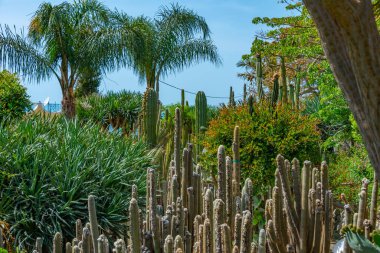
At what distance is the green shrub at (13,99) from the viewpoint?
63.7ft

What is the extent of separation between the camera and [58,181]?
749cm

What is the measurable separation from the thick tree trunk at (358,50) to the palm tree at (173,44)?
2200 cm

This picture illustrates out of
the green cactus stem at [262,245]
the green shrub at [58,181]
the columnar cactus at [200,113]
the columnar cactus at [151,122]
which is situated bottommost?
the green cactus stem at [262,245]

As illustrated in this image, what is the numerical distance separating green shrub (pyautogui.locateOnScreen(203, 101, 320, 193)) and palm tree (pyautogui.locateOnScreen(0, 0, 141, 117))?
14288 mm

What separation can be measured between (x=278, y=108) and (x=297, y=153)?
684 mm

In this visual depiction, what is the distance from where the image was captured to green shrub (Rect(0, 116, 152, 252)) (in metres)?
7.28

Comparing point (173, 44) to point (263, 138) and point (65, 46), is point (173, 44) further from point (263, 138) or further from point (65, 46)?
point (263, 138)

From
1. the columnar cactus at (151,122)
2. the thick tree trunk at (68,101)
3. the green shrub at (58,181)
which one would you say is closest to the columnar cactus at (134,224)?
the green shrub at (58,181)

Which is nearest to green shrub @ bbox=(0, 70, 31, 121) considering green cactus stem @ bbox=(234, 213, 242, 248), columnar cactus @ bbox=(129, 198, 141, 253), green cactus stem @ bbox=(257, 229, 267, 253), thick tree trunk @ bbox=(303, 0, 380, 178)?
columnar cactus @ bbox=(129, 198, 141, 253)

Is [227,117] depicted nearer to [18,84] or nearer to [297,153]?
[297,153]

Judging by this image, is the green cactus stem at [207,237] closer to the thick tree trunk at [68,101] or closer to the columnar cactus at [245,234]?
the columnar cactus at [245,234]

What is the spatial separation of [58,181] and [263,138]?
2.86 meters

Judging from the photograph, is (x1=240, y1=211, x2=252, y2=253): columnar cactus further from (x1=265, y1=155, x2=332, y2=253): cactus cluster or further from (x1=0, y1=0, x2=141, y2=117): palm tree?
(x1=0, y1=0, x2=141, y2=117): palm tree

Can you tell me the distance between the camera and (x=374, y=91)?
3545 millimetres
